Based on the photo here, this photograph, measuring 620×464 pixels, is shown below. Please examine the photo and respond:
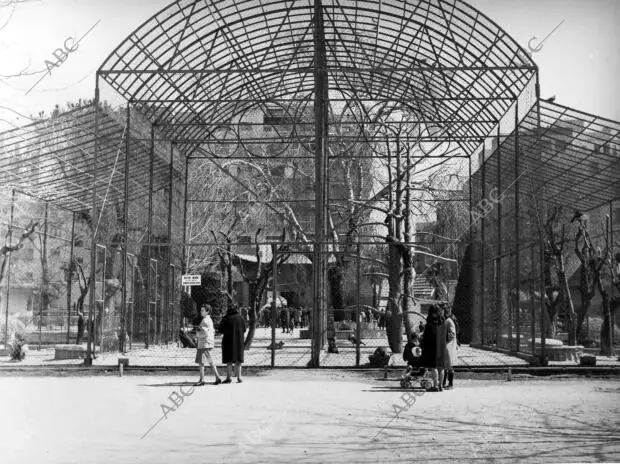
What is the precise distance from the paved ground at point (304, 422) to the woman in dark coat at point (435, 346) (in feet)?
1.48

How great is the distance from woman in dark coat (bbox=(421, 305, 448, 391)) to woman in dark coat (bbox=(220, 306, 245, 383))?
10.9ft

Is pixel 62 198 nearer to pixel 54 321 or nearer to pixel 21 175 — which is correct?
pixel 21 175

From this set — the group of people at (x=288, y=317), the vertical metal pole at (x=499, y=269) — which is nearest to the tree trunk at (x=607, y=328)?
the vertical metal pole at (x=499, y=269)

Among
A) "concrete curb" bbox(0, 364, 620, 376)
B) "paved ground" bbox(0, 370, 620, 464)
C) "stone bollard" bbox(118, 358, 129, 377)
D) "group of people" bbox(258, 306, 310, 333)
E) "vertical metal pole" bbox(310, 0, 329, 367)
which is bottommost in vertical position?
"paved ground" bbox(0, 370, 620, 464)

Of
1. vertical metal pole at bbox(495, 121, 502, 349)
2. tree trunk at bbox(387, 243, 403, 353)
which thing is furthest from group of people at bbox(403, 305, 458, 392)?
vertical metal pole at bbox(495, 121, 502, 349)

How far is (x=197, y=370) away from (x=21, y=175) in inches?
367

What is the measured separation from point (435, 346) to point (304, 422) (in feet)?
13.8

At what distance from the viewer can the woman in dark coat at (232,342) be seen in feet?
46.8

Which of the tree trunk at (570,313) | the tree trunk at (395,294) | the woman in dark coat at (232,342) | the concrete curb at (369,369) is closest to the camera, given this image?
the woman in dark coat at (232,342)

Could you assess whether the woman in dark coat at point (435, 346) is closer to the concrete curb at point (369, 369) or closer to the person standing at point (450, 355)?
the person standing at point (450, 355)

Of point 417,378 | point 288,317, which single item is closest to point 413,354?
point 417,378

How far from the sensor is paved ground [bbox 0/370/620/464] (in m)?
7.74

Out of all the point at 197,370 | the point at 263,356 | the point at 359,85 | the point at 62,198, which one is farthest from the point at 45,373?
the point at 359,85

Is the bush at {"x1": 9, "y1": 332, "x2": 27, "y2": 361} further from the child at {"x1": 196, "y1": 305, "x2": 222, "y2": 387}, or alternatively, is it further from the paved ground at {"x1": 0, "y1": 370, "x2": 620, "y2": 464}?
the child at {"x1": 196, "y1": 305, "x2": 222, "y2": 387}
